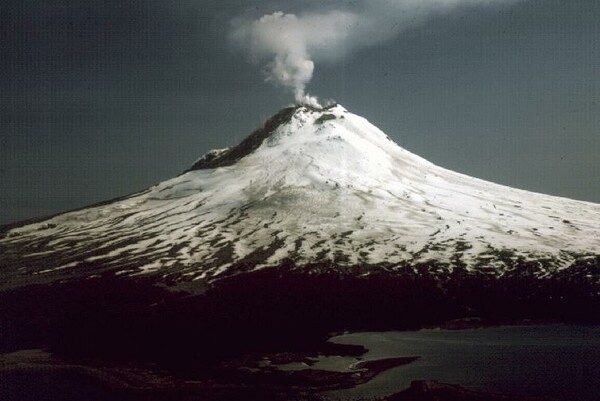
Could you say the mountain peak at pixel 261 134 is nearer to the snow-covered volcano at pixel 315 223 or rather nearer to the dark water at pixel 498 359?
the snow-covered volcano at pixel 315 223

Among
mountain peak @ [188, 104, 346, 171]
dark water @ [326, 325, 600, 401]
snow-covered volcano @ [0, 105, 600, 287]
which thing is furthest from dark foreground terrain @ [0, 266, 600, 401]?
mountain peak @ [188, 104, 346, 171]

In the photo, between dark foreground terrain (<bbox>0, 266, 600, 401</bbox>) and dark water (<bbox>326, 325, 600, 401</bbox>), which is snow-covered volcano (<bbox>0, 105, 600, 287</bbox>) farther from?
dark water (<bbox>326, 325, 600, 401</bbox>)

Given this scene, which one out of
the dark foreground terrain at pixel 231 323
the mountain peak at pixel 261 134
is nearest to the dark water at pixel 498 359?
the dark foreground terrain at pixel 231 323

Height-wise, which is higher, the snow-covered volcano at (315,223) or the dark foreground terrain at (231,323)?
the snow-covered volcano at (315,223)

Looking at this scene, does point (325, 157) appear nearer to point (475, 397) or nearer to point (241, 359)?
point (241, 359)

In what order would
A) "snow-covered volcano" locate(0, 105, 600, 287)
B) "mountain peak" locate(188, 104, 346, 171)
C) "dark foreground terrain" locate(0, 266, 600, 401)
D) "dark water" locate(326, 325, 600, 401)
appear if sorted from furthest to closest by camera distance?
"mountain peak" locate(188, 104, 346, 171)
"snow-covered volcano" locate(0, 105, 600, 287)
"dark foreground terrain" locate(0, 266, 600, 401)
"dark water" locate(326, 325, 600, 401)

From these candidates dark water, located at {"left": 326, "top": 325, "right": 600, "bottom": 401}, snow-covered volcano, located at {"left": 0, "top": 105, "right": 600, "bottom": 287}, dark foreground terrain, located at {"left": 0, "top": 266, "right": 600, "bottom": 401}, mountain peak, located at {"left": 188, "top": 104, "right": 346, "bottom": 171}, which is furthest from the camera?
mountain peak, located at {"left": 188, "top": 104, "right": 346, "bottom": 171}
